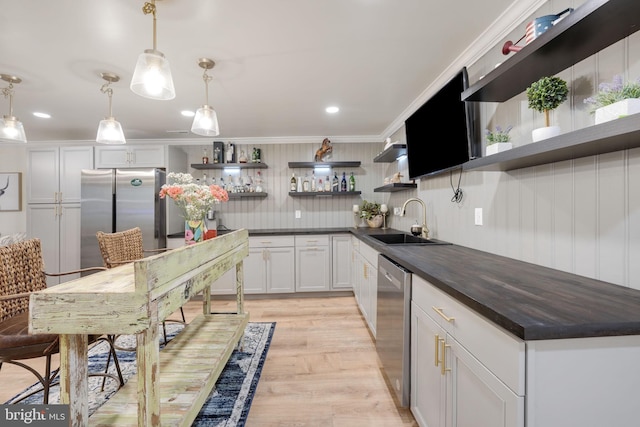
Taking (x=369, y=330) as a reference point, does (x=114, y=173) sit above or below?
above

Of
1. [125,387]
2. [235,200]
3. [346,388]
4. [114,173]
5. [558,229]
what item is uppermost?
[114,173]

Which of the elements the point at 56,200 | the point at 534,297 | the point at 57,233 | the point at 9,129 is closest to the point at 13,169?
the point at 56,200

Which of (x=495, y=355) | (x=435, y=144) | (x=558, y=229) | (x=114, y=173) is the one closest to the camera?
(x=495, y=355)

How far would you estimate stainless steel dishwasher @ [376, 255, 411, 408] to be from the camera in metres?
1.60

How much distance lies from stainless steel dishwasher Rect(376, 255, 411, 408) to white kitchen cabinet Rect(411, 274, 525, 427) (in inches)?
1.9

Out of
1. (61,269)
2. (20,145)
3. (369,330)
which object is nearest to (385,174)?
(369,330)

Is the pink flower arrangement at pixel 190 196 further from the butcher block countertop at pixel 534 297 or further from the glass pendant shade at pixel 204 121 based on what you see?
the butcher block countertop at pixel 534 297

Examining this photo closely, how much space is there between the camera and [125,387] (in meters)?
1.51

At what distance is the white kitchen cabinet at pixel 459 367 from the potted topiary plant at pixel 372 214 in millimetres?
2536

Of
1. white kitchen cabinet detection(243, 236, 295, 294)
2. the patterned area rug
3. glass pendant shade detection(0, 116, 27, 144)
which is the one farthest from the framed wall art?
white kitchen cabinet detection(243, 236, 295, 294)

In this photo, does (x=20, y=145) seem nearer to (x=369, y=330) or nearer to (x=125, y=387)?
(x=125, y=387)

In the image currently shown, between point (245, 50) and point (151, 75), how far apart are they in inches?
30.2

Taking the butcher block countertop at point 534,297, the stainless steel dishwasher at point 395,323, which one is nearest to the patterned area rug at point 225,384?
the stainless steel dishwasher at point 395,323

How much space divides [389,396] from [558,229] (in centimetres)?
146
